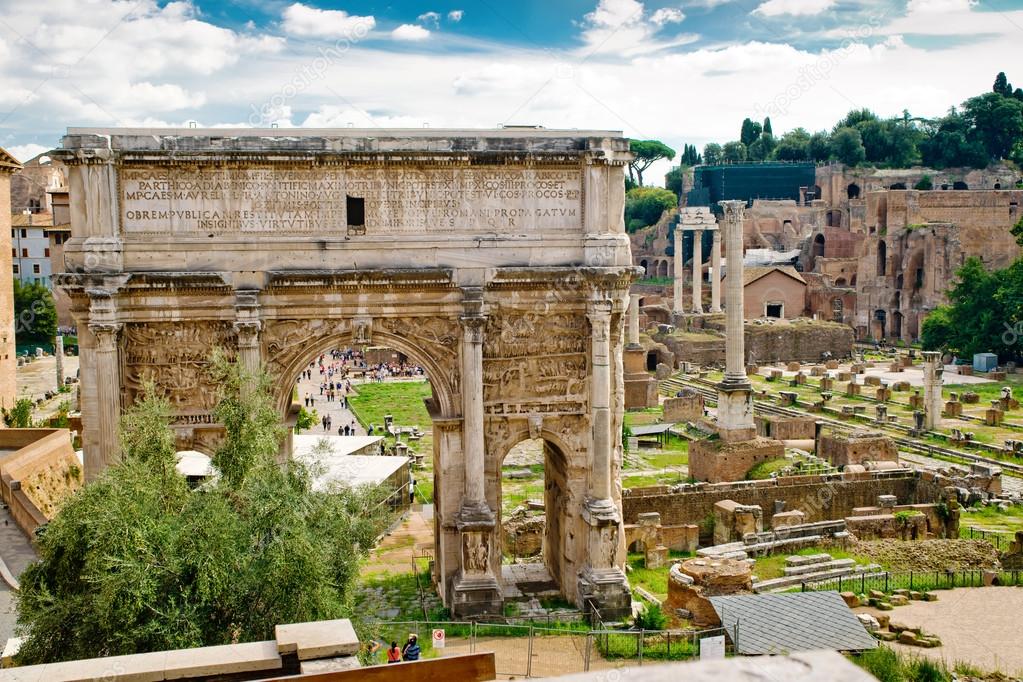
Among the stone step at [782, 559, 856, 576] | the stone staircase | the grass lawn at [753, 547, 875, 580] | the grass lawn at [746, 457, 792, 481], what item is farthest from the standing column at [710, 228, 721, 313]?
the stone step at [782, 559, 856, 576]

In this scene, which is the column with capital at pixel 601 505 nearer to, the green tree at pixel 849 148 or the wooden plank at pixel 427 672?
the wooden plank at pixel 427 672

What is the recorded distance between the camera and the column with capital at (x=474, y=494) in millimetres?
16750

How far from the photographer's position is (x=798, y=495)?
25.5m

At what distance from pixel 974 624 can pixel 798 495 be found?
29.1ft

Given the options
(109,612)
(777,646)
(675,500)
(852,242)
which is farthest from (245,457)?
(852,242)

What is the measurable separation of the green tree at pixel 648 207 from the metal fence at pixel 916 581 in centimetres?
8681

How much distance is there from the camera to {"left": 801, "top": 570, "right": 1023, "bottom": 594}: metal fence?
742 inches

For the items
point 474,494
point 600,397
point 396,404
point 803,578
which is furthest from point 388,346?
point 396,404

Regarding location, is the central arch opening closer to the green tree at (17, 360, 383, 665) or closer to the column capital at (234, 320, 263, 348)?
the column capital at (234, 320, 263, 348)

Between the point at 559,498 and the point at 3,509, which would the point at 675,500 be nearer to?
the point at 559,498

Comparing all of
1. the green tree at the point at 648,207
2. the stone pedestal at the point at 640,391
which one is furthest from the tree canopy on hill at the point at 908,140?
the stone pedestal at the point at 640,391

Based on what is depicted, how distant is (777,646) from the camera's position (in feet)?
47.9

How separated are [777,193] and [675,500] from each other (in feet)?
A: 276

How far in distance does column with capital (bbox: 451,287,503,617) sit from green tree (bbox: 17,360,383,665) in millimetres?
3921
